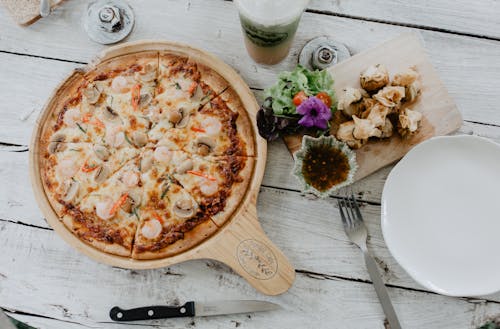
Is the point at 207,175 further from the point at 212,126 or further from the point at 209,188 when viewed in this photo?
the point at 212,126

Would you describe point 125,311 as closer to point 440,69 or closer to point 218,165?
point 218,165

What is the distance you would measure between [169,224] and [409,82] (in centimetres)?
143

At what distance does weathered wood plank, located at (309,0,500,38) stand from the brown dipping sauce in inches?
34.8

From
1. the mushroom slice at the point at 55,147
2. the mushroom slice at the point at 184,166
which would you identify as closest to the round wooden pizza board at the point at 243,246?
the mushroom slice at the point at 55,147

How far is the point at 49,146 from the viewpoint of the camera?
2885 mm

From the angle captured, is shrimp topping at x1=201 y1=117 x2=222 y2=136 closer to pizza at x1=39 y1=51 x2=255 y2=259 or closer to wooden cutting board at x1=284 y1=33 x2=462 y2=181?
pizza at x1=39 y1=51 x2=255 y2=259

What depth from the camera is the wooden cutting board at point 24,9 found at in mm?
3055

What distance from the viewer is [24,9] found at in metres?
3.06

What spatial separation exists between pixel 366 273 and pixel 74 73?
1.93 meters

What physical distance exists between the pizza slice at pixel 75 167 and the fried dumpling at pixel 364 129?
3.85ft

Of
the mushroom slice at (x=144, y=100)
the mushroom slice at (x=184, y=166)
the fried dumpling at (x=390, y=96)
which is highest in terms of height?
the fried dumpling at (x=390, y=96)

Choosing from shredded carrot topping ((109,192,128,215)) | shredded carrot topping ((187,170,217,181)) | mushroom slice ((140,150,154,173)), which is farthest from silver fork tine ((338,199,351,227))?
shredded carrot topping ((109,192,128,215))

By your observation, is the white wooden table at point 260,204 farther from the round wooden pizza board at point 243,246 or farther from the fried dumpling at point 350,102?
the fried dumpling at point 350,102

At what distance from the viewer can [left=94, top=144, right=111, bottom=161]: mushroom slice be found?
2883 mm
